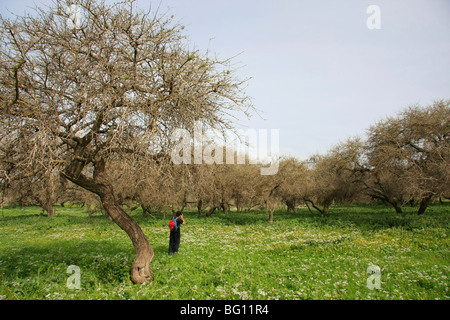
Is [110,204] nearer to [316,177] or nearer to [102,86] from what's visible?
[102,86]

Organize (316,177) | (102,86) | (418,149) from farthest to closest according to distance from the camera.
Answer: (316,177) < (418,149) < (102,86)

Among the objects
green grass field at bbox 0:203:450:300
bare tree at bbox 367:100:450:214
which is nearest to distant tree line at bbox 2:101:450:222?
bare tree at bbox 367:100:450:214

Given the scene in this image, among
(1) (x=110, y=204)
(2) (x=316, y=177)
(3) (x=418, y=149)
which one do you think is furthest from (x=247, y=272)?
(2) (x=316, y=177)

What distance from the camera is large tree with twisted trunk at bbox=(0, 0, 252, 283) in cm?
649

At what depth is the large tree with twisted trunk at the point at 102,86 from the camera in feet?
21.3

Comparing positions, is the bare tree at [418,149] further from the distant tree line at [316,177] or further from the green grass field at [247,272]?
the green grass field at [247,272]

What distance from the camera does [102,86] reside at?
659cm

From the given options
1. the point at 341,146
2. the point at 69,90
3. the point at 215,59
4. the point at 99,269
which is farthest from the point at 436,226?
the point at 69,90

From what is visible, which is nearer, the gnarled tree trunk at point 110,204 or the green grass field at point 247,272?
the green grass field at point 247,272

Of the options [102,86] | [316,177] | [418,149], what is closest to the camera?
[102,86]

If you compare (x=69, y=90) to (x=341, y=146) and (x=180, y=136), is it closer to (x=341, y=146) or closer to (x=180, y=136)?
(x=180, y=136)

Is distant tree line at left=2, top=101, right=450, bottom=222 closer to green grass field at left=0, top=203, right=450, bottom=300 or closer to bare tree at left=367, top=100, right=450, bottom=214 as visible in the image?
bare tree at left=367, top=100, right=450, bottom=214

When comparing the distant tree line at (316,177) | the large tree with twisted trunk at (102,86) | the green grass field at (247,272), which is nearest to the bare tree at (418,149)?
the distant tree line at (316,177)

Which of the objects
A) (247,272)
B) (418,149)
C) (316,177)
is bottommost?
(247,272)
